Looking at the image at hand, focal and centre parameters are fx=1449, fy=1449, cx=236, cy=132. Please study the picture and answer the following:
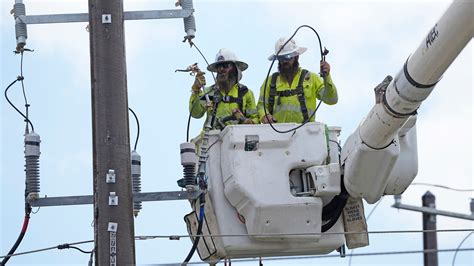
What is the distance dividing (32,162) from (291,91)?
2.46 metres

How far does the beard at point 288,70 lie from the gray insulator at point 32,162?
2.38 meters

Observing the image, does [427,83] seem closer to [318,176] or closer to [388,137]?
[388,137]

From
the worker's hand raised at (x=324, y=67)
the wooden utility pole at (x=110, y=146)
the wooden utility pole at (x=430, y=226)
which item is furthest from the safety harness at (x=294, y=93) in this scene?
the wooden utility pole at (x=430, y=226)

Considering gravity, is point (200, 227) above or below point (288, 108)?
below

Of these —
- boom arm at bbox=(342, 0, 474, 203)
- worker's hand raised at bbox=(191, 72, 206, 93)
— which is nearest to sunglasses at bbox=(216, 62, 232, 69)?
worker's hand raised at bbox=(191, 72, 206, 93)

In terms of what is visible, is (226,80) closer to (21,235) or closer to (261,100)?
(261,100)

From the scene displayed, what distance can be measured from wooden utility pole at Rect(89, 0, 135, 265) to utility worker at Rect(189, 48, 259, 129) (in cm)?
115

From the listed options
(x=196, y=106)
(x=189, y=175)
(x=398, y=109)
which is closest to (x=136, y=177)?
(x=189, y=175)

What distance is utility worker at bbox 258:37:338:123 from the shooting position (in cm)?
1280

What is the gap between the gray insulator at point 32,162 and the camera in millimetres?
11759

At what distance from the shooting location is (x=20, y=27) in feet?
39.8

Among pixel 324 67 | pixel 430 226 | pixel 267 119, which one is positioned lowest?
pixel 267 119

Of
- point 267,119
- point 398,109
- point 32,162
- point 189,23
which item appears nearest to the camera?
point 398,109

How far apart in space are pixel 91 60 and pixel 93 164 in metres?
0.86
